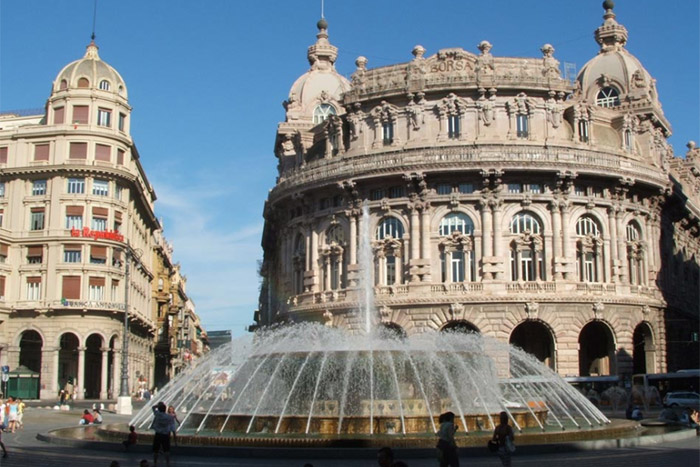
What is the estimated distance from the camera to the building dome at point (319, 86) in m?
65.8

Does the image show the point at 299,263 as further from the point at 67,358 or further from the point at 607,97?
the point at 607,97

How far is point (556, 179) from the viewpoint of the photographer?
50.3 meters

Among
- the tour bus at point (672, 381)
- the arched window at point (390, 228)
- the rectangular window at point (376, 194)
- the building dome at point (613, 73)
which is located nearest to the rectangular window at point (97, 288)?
the rectangular window at point (376, 194)

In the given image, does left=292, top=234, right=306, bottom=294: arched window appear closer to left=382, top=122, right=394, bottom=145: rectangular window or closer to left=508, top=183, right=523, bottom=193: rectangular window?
left=382, top=122, right=394, bottom=145: rectangular window

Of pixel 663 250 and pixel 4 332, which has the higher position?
pixel 663 250

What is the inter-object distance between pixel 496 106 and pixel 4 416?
3281 cm

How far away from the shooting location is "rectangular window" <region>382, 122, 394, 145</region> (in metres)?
53.1

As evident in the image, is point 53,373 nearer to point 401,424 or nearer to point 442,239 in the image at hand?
point 442,239

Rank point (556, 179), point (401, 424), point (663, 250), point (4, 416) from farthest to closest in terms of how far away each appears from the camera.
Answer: point (663, 250), point (556, 179), point (4, 416), point (401, 424)

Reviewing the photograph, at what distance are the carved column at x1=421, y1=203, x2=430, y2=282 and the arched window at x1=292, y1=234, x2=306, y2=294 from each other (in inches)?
365

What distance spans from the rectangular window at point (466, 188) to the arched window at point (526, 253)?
2.91m

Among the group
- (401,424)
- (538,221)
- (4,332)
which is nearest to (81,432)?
(401,424)

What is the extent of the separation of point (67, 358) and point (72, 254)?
7376 mm

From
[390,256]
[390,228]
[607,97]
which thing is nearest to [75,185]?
[390,228]
